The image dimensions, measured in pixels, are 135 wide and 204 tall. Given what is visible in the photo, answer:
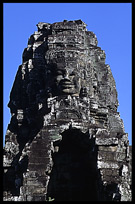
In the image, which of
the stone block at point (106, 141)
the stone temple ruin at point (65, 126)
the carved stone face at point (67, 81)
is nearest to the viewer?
the stone temple ruin at point (65, 126)

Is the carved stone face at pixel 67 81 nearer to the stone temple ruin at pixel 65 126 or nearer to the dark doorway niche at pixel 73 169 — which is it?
the stone temple ruin at pixel 65 126

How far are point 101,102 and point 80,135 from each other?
12.0 ft

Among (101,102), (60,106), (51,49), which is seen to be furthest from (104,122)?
(51,49)

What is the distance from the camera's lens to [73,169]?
767 inches

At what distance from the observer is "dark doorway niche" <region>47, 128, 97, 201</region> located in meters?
18.9

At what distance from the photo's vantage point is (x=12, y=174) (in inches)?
790

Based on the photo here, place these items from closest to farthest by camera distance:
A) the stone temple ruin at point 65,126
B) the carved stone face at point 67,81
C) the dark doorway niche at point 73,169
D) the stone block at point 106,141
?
the stone temple ruin at point 65,126
the stone block at point 106,141
the dark doorway niche at point 73,169
the carved stone face at point 67,81

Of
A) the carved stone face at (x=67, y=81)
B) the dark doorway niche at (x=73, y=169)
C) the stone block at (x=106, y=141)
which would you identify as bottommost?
the dark doorway niche at (x=73, y=169)

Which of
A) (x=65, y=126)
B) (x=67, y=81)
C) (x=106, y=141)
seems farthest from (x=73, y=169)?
(x=67, y=81)

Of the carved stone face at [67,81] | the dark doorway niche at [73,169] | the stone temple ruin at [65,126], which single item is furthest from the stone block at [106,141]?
the carved stone face at [67,81]

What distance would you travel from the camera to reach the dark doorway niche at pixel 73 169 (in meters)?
18.9

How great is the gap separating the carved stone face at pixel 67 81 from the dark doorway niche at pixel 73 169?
208 cm

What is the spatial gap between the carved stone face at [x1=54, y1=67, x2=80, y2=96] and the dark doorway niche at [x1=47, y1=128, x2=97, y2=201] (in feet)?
6.83

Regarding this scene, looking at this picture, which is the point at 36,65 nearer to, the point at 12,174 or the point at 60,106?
the point at 60,106
